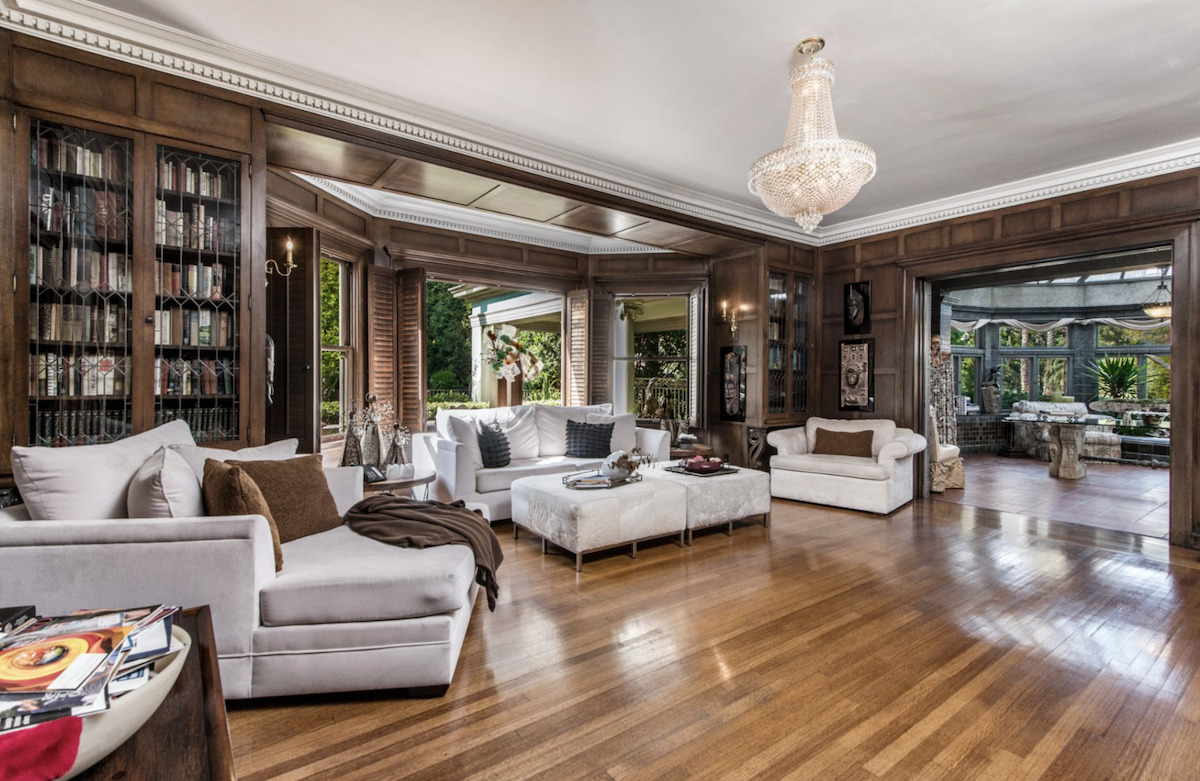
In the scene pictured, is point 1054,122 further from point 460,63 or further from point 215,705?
point 215,705

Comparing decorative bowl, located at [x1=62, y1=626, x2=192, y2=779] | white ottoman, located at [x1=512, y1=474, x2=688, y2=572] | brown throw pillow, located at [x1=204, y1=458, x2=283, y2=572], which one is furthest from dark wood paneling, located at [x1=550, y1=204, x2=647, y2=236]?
decorative bowl, located at [x1=62, y1=626, x2=192, y2=779]

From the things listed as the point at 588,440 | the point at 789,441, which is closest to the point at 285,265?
the point at 588,440

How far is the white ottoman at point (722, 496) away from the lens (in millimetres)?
4137

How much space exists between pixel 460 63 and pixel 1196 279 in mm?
5329

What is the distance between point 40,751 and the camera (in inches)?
28.4

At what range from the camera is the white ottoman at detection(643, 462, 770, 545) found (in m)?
4.14

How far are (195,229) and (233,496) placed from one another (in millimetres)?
1704

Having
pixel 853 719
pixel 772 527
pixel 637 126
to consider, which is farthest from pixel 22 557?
pixel 772 527

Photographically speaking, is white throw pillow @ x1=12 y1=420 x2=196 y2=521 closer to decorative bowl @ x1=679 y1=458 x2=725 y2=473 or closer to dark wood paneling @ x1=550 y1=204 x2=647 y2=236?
decorative bowl @ x1=679 y1=458 x2=725 y2=473

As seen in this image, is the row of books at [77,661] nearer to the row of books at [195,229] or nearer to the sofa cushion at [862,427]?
the row of books at [195,229]

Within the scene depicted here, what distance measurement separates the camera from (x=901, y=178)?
4.91m

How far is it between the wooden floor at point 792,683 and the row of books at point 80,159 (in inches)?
104

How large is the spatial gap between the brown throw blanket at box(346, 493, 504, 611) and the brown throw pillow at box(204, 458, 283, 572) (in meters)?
0.45

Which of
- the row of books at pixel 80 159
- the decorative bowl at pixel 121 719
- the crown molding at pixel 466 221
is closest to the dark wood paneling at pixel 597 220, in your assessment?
the crown molding at pixel 466 221
